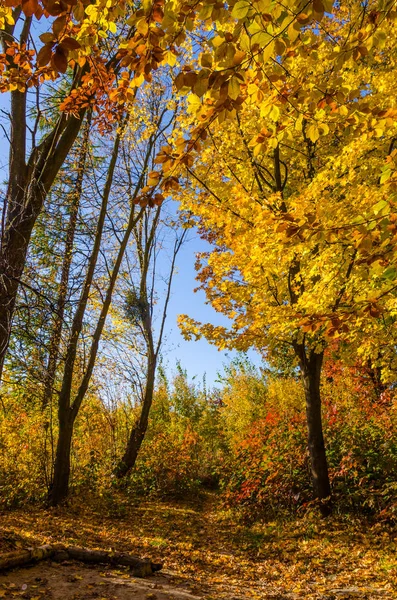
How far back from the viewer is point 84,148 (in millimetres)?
9039

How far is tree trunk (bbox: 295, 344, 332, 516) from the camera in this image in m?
7.43

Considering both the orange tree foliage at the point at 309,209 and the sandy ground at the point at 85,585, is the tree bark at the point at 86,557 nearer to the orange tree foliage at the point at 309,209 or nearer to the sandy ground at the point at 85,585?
the sandy ground at the point at 85,585

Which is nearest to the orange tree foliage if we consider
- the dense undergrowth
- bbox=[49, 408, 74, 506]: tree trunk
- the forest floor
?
the dense undergrowth

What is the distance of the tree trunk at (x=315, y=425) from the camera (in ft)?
24.4

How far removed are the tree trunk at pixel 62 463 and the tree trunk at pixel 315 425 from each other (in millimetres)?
4920

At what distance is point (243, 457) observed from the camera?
10258 mm

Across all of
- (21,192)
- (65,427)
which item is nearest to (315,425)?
(65,427)

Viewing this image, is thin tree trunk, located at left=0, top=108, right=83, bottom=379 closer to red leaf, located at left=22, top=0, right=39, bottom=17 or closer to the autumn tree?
the autumn tree

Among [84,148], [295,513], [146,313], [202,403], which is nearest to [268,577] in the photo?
[295,513]

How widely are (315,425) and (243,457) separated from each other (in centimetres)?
336

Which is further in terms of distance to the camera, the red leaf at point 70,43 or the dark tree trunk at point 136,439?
the dark tree trunk at point 136,439

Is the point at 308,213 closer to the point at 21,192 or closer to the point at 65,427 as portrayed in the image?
the point at 21,192

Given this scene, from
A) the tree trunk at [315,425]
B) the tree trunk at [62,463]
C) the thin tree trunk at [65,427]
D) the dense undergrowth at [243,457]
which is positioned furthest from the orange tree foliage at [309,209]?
the tree trunk at [62,463]

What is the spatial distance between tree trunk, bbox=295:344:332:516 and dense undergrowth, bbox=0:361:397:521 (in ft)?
1.17
